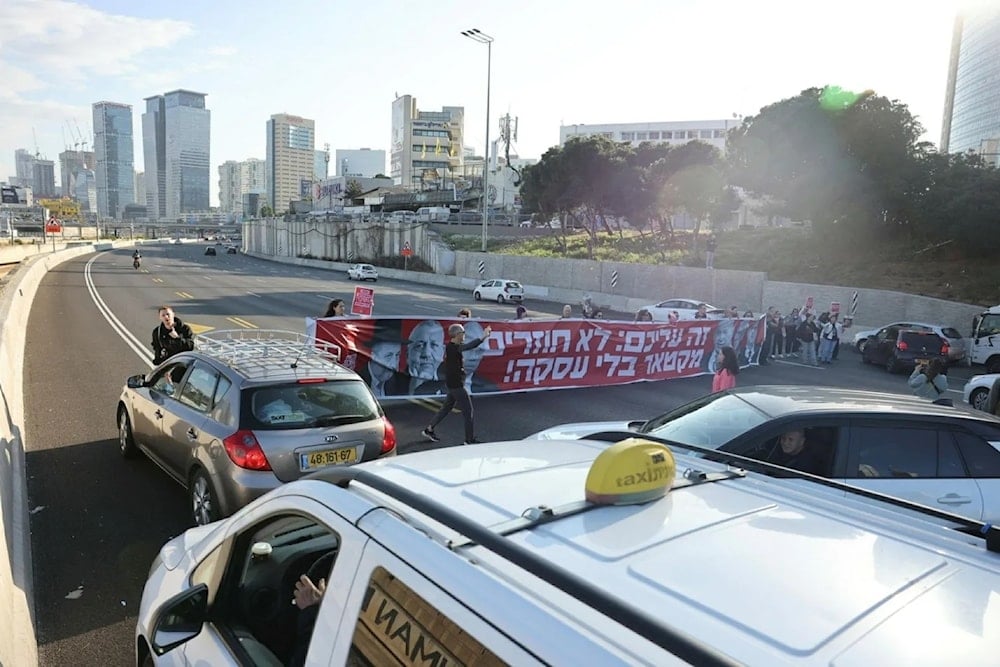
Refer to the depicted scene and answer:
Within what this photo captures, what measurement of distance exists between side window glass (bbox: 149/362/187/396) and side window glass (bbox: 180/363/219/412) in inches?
11.8

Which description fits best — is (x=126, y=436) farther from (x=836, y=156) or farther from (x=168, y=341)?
(x=836, y=156)

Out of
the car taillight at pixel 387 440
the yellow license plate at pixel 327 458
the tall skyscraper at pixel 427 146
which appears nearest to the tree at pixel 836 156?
the car taillight at pixel 387 440

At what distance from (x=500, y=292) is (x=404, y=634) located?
38.5 meters

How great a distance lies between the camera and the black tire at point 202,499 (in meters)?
6.03

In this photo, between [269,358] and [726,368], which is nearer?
[269,358]

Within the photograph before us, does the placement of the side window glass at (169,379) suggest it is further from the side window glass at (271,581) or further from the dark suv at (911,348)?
the dark suv at (911,348)

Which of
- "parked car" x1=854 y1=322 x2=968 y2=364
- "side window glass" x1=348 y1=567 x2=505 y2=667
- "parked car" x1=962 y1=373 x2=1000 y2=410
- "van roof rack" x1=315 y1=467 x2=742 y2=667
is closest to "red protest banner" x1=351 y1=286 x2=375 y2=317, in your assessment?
"parked car" x1=962 y1=373 x2=1000 y2=410

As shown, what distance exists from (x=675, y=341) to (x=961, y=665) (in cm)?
1516

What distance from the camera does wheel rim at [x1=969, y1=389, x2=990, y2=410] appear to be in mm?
14297

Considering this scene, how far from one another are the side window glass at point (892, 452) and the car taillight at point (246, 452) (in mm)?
4848

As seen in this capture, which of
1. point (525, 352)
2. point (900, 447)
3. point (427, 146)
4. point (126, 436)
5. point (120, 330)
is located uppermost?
point (427, 146)

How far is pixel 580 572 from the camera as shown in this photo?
6.17 feet

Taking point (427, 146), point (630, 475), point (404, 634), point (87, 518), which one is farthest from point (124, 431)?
point (427, 146)

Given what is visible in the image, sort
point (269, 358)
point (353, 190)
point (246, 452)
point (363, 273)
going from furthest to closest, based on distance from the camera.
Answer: point (353, 190) < point (363, 273) < point (269, 358) < point (246, 452)
